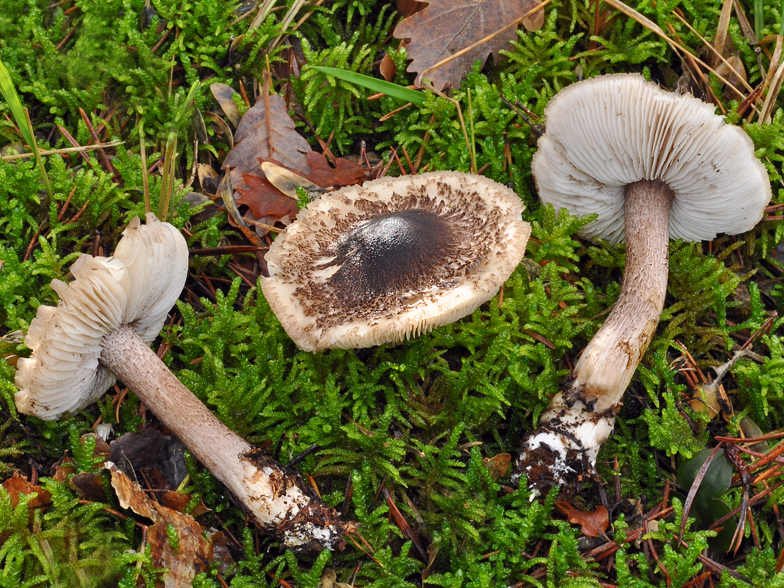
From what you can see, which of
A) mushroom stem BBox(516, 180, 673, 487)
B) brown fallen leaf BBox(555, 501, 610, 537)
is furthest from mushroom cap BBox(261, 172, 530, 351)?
brown fallen leaf BBox(555, 501, 610, 537)

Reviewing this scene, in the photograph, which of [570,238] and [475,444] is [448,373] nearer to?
[475,444]

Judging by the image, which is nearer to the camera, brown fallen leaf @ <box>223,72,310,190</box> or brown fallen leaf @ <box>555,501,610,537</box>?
brown fallen leaf @ <box>555,501,610,537</box>

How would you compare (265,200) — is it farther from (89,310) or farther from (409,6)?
(409,6)

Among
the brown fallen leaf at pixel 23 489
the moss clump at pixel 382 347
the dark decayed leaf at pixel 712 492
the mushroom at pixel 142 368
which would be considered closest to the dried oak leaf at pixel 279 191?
the moss clump at pixel 382 347

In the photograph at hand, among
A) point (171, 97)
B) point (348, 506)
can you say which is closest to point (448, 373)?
point (348, 506)

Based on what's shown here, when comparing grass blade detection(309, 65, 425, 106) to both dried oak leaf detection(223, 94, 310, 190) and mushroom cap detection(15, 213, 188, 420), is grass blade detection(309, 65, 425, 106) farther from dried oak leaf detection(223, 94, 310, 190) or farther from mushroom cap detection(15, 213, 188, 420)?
mushroom cap detection(15, 213, 188, 420)

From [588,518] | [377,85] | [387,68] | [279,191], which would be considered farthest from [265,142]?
[588,518]
